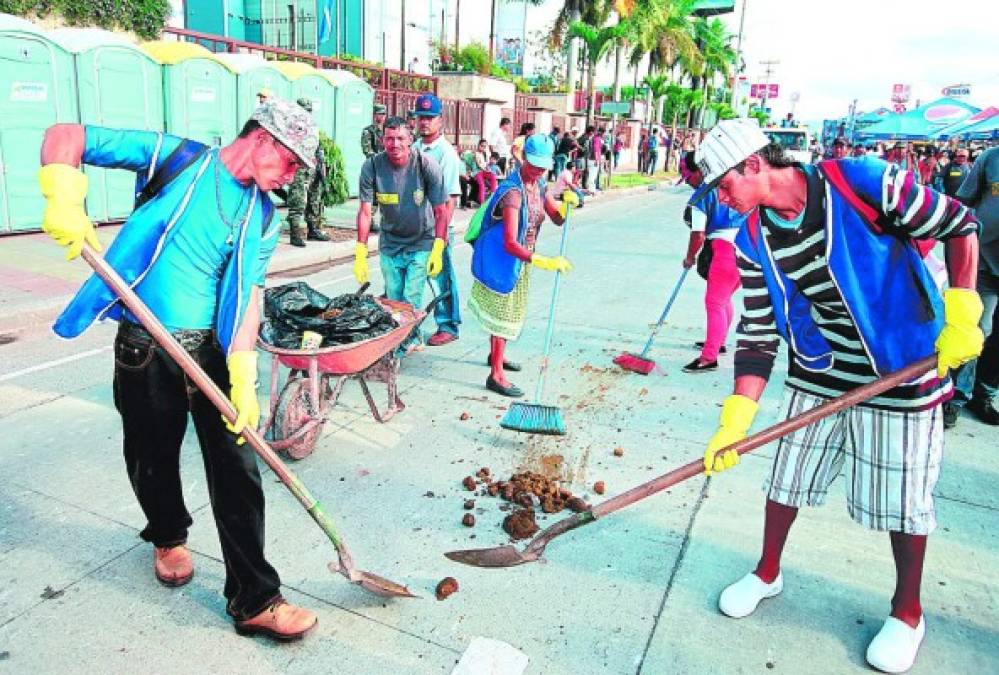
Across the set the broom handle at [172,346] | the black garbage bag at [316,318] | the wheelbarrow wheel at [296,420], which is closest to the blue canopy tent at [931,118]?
the black garbage bag at [316,318]

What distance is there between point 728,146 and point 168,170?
5.90 feet

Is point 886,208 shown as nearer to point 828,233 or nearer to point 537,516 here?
point 828,233

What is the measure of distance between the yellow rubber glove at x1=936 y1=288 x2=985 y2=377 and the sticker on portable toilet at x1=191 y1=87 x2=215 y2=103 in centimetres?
1084

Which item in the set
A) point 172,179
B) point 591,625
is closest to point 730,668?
point 591,625

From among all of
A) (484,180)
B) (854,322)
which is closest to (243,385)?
(854,322)

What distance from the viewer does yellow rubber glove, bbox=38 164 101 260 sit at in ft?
7.29

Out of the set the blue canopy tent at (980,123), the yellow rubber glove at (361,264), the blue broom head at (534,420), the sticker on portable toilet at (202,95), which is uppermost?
the blue canopy tent at (980,123)

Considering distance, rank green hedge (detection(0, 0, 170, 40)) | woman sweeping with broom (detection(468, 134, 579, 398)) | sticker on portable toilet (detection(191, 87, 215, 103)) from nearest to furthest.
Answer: woman sweeping with broom (detection(468, 134, 579, 398)) → sticker on portable toilet (detection(191, 87, 215, 103)) → green hedge (detection(0, 0, 170, 40))

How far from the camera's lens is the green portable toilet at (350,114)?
13.6 meters

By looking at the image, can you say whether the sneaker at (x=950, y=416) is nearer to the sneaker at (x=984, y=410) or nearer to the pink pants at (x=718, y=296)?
the sneaker at (x=984, y=410)

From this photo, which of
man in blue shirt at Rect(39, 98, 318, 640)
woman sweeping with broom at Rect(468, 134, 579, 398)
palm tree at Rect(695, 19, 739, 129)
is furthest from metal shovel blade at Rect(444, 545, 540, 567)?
palm tree at Rect(695, 19, 739, 129)

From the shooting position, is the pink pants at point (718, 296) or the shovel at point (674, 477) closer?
the shovel at point (674, 477)

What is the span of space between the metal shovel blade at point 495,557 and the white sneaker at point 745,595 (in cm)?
75

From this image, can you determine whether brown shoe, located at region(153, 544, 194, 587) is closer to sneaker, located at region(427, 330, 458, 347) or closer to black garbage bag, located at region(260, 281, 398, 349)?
black garbage bag, located at region(260, 281, 398, 349)
